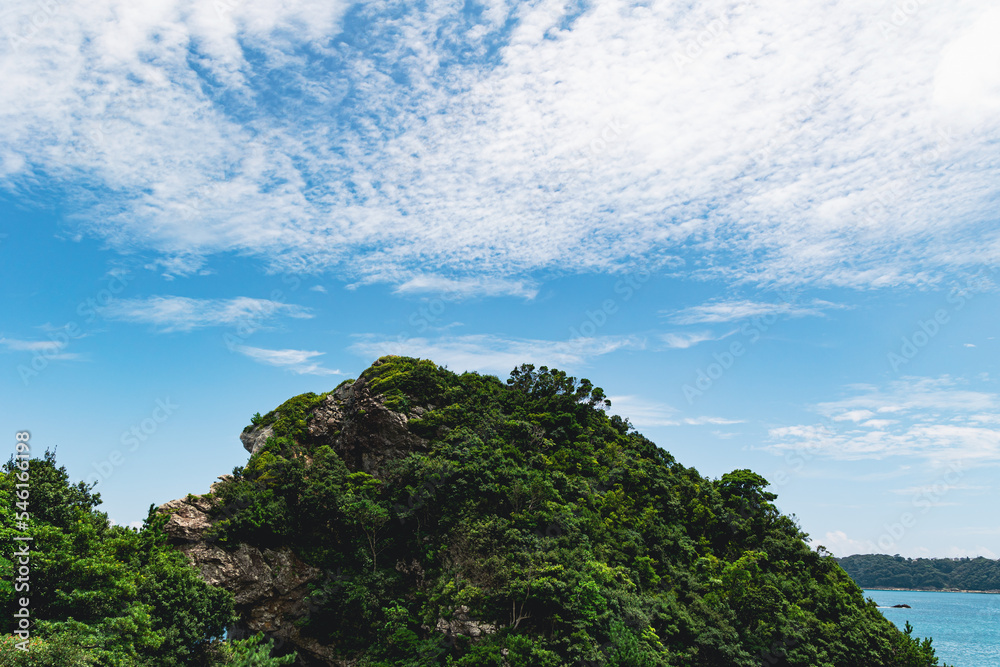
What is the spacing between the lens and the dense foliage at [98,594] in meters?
18.8

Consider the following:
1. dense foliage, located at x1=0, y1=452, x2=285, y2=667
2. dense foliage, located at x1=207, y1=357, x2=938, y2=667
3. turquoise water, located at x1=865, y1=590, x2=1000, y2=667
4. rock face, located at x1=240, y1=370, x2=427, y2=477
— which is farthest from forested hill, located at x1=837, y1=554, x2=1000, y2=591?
dense foliage, located at x1=0, y1=452, x2=285, y2=667

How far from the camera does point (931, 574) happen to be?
15750cm

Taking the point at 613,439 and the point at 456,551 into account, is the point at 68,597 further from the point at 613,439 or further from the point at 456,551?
the point at 613,439

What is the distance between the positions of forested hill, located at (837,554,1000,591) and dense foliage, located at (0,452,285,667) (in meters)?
178

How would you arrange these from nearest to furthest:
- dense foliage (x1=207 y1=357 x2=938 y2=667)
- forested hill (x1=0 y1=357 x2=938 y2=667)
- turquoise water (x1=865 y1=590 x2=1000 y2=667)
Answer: forested hill (x1=0 y1=357 x2=938 y2=667) → dense foliage (x1=207 y1=357 x2=938 y2=667) → turquoise water (x1=865 y1=590 x2=1000 y2=667)

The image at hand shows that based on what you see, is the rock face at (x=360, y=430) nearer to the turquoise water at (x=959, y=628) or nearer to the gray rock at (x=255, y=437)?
the gray rock at (x=255, y=437)

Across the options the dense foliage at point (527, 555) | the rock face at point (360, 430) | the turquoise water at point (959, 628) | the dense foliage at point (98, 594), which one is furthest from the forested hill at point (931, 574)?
the dense foliage at point (98, 594)

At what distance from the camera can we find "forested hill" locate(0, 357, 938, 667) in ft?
76.1

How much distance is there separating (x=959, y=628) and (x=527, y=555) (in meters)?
94.3

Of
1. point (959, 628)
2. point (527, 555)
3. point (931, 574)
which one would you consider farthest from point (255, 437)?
point (931, 574)

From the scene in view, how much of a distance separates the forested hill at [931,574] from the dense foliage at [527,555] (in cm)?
15466

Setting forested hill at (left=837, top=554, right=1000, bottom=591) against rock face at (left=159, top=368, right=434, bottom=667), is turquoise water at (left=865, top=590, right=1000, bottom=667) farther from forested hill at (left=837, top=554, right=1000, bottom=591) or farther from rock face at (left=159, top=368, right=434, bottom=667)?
rock face at (left=159, top=368, right=434, bottom=667)

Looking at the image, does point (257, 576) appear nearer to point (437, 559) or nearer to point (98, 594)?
point (437, 559)

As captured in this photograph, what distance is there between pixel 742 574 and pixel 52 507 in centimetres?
3314
